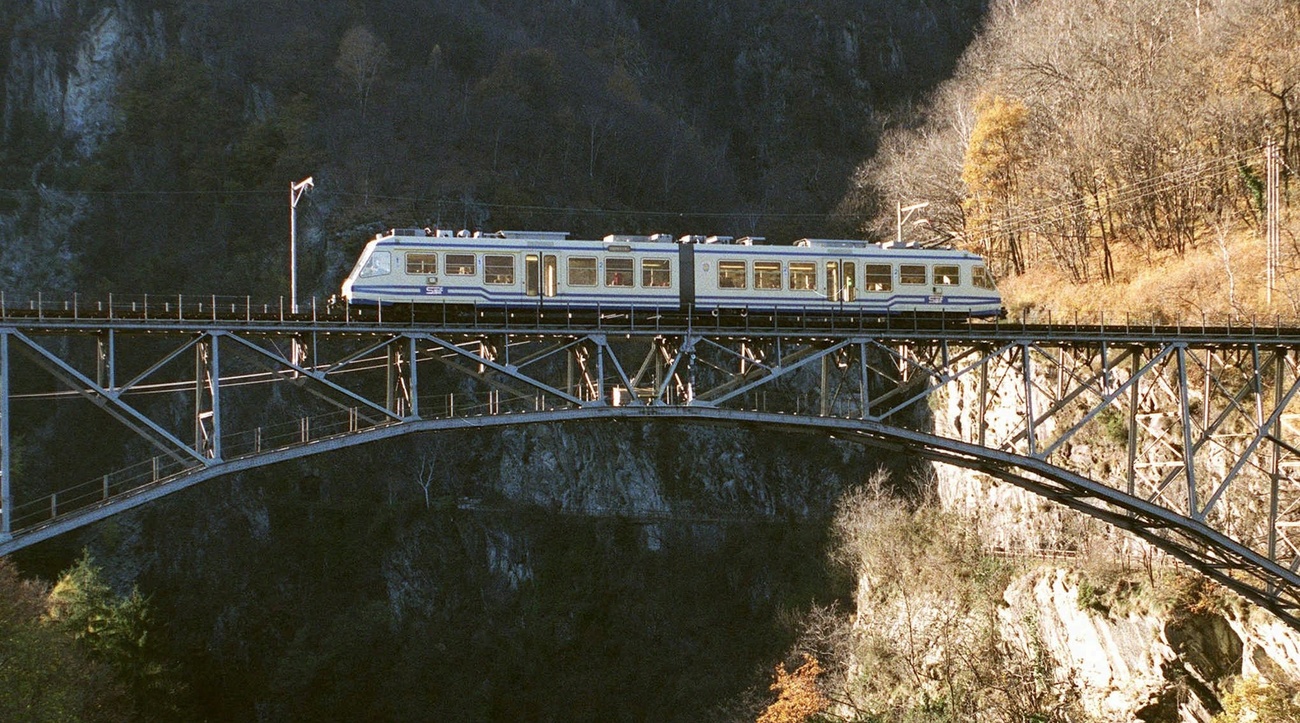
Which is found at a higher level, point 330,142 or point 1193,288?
point 330,142

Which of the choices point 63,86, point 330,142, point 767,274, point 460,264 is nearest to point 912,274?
point 767,274

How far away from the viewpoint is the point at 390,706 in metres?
53.0

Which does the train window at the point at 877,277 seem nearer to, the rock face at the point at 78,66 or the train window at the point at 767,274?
the train window at the point at 767,274

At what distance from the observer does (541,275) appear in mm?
30484

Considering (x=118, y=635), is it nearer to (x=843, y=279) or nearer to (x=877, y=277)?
(x=843, y=279)

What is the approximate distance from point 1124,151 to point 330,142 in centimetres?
4081

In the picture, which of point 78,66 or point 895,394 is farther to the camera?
point 78,66

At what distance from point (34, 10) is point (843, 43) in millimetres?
52613

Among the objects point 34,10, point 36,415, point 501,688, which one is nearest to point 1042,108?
point 501,688

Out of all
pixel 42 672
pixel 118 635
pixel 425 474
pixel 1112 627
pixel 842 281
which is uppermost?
pixel 842 281

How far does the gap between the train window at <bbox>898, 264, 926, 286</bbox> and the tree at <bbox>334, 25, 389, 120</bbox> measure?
46096mm

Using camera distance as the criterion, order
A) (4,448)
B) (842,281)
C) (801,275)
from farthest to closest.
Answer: (842,281)
(801,275)
(4,448)

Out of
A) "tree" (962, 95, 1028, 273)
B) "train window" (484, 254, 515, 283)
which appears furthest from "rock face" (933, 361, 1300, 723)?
"train window" (484, 254, 515, 283)

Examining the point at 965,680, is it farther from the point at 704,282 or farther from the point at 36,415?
the point at 36,415
